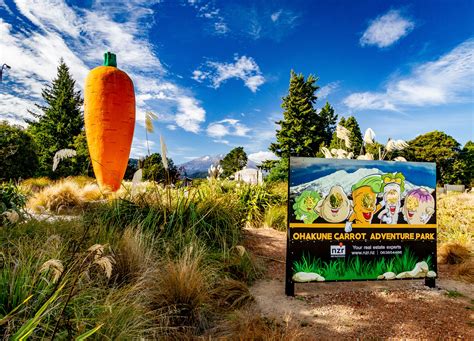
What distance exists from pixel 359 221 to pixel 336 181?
572 mm

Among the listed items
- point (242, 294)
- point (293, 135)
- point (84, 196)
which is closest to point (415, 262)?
point (242, 294)

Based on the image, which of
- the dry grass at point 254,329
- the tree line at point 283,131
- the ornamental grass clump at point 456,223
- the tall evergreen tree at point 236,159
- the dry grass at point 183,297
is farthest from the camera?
the tall evergreen tree at point 236,159

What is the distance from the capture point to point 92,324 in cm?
205

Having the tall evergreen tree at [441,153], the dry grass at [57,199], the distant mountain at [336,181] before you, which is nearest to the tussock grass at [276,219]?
the distant mountain at [336,181]

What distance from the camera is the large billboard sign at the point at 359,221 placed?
360 cm

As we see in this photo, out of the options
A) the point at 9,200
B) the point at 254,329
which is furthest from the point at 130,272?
the point at 9,200

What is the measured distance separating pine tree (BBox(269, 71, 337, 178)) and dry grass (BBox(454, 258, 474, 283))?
24.7 meters

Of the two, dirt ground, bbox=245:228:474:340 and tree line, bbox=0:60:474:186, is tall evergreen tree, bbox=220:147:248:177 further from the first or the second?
dirt ground, bbox=245:228:474:340

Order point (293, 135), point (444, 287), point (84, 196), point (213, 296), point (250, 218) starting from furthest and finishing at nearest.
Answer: point (293, 135), point (84, 196), point (250, 218), point (444, 287), point (213, 296)

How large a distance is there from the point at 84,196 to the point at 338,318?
7.14m

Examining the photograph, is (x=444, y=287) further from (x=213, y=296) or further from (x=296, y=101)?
(x=296, y=101)

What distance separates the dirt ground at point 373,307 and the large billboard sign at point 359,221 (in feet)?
0.61

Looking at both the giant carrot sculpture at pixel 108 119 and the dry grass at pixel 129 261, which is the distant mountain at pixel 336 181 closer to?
the dry grass at pixel 129 261

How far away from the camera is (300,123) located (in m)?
29.5
